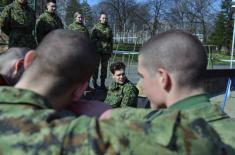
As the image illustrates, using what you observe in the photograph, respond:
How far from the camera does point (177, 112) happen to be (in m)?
1.45

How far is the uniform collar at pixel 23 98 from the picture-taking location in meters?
1.48

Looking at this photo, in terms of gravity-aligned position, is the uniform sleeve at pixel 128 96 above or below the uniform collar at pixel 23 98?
below

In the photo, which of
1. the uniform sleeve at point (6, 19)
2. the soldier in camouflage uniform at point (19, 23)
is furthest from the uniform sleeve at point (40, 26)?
the uniform sleeve at point (6, 19)

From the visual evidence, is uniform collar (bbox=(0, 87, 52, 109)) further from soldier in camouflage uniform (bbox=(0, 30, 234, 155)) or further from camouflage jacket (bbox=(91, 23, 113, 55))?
camouflage jacket (bbox=(91, 23, 113, 55))

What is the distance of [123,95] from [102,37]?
598cm

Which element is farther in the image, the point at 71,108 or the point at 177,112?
the point at 71,108

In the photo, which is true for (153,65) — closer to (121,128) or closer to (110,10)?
(121,128)

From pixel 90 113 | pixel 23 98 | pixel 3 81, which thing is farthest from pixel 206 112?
pixel 3 81

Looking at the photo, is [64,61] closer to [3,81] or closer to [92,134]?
[92,134]

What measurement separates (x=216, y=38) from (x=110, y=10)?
46.2ft

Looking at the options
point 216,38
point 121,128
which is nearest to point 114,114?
point 121,128

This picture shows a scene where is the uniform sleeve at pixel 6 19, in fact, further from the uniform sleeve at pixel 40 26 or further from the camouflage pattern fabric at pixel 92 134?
the camouflage pattern fabric at pixel 92 134

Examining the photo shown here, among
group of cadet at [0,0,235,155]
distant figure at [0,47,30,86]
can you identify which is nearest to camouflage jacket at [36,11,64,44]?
distant figure at [0,47,30,86]

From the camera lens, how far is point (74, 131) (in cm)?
142
